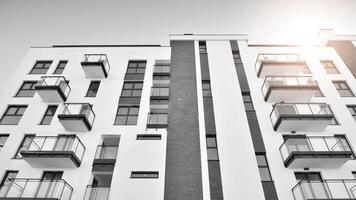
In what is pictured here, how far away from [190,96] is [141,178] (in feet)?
23.7

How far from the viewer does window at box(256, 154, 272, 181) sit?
14719 mm

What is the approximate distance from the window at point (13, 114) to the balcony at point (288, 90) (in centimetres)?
1687

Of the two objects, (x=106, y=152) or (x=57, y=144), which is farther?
(x=106, y=152)

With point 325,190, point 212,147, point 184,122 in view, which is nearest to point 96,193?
point 184,122

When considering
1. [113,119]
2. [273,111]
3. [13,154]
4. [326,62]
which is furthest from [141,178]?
[326,62]

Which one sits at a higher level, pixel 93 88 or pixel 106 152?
pixel 93 88

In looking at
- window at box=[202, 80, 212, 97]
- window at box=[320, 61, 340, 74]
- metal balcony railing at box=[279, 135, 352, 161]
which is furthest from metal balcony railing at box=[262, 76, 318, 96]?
metal balcony railing at box=[279, 135, 352, 161]

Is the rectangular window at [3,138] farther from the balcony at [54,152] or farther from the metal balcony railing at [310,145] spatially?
the metal balcony railing at [310,145]

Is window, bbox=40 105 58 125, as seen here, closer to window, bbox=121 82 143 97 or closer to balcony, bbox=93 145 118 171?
balcony, bbox=93 145 118 171

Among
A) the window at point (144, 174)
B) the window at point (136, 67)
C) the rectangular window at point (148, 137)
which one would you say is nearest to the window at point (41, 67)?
the window at point (136, 67)

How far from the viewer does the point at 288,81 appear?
1902 cm

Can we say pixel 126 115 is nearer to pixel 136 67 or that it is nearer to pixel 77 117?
pixel 77 117

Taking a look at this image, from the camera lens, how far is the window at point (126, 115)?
1770cm

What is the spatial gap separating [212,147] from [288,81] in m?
7.63
